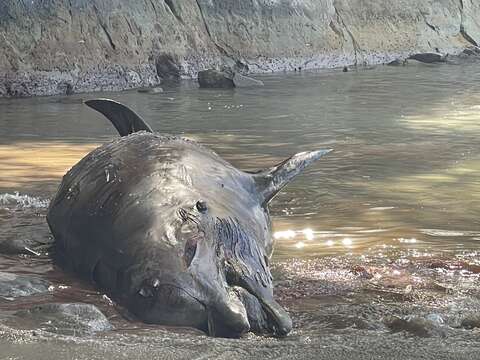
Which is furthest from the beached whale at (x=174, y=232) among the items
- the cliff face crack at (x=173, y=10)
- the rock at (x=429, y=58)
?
the rock at (x=429, y=58)

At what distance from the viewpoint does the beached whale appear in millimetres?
3328

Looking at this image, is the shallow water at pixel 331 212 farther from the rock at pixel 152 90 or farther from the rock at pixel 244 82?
the rock at pixel 244 82

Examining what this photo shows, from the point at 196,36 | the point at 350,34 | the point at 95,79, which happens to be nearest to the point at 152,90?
the point at 95,79

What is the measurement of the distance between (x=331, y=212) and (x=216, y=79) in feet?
28.8

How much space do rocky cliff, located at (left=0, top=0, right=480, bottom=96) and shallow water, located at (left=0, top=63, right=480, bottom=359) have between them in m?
1.04

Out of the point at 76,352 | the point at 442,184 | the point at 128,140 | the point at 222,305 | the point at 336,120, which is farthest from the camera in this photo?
the point at 336,120

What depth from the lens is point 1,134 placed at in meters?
9.26

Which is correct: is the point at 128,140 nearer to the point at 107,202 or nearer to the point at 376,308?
the point at 107,202

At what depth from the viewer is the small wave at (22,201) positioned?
5.85 m

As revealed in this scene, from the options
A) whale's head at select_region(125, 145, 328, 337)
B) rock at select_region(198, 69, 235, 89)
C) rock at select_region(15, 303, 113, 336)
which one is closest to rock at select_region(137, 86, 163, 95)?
rock at select_region(198, 69, 235, 89)

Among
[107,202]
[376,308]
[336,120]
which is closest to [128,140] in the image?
[107,202]

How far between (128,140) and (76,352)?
2299mm

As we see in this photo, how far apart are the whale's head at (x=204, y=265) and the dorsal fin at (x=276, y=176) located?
0.32 m

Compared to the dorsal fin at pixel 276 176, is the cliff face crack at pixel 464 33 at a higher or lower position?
higher
